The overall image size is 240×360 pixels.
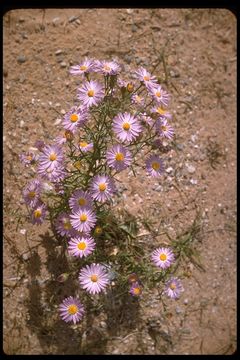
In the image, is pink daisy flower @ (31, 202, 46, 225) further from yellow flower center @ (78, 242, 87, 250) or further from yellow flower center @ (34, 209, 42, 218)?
yellow flower center @ (78, 242, 87, 250)

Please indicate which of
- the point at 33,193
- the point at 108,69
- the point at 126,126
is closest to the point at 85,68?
the point at 108,69

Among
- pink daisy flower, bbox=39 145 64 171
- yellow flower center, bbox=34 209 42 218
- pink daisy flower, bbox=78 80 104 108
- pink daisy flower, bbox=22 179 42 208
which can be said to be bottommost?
yellow flower center, bbox=34 209 42 218

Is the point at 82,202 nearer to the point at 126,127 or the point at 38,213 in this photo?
the point at 38,213

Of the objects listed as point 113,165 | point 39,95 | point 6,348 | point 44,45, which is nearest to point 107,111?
point 113,165

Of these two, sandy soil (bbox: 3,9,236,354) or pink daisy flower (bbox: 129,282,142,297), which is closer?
pink daisy flower (bbox: 129,282,142,297)

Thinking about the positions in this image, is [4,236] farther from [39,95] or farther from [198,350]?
[198,350]

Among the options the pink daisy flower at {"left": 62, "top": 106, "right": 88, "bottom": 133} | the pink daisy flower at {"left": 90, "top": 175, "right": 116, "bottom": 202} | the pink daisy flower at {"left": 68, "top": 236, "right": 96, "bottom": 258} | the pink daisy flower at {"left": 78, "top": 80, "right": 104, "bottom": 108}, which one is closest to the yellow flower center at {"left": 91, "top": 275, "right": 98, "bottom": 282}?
the pink daisy flower at {"left": 68, "top": 236, "right": 96, "bottom": 258}

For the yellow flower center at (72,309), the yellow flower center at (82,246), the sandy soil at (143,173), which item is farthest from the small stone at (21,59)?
the yellow flower center at (72,309)
